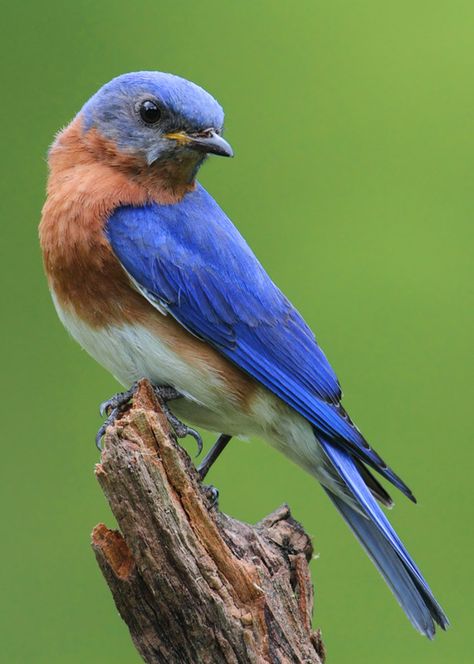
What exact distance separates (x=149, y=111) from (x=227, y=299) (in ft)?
2.52

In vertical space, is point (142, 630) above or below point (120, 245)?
below

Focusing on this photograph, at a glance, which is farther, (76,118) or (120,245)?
(76,118)

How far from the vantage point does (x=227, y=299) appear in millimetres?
4016

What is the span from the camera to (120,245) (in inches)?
150

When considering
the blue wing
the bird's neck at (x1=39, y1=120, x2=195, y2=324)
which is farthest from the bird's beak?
the blue wing

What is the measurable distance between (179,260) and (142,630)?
1.40m

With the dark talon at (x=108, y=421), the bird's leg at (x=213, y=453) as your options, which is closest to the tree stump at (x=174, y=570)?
the dark talon at (x=108, y=421)

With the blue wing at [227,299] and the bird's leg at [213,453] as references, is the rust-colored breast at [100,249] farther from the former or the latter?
the bird's leg at [213,453]

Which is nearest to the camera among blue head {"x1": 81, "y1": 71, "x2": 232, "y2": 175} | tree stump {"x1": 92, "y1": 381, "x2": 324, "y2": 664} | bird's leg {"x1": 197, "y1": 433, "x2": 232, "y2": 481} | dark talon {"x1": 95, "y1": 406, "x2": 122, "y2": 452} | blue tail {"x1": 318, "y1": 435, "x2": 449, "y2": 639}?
tree stump {"x1": 92, "y1": 381, "x2": 324, "y2": 664}

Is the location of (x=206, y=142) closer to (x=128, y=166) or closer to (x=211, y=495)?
(x=128, y=166)

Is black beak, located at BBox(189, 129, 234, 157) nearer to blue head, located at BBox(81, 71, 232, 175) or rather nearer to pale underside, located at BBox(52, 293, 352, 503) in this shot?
blue head, located at BBox(81, 71, 232, 175)

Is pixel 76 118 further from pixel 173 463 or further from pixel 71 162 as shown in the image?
pixel 173 463

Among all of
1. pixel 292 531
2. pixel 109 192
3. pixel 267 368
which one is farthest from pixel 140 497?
pixel 109 192

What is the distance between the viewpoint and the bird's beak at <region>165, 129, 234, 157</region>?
3865mm
